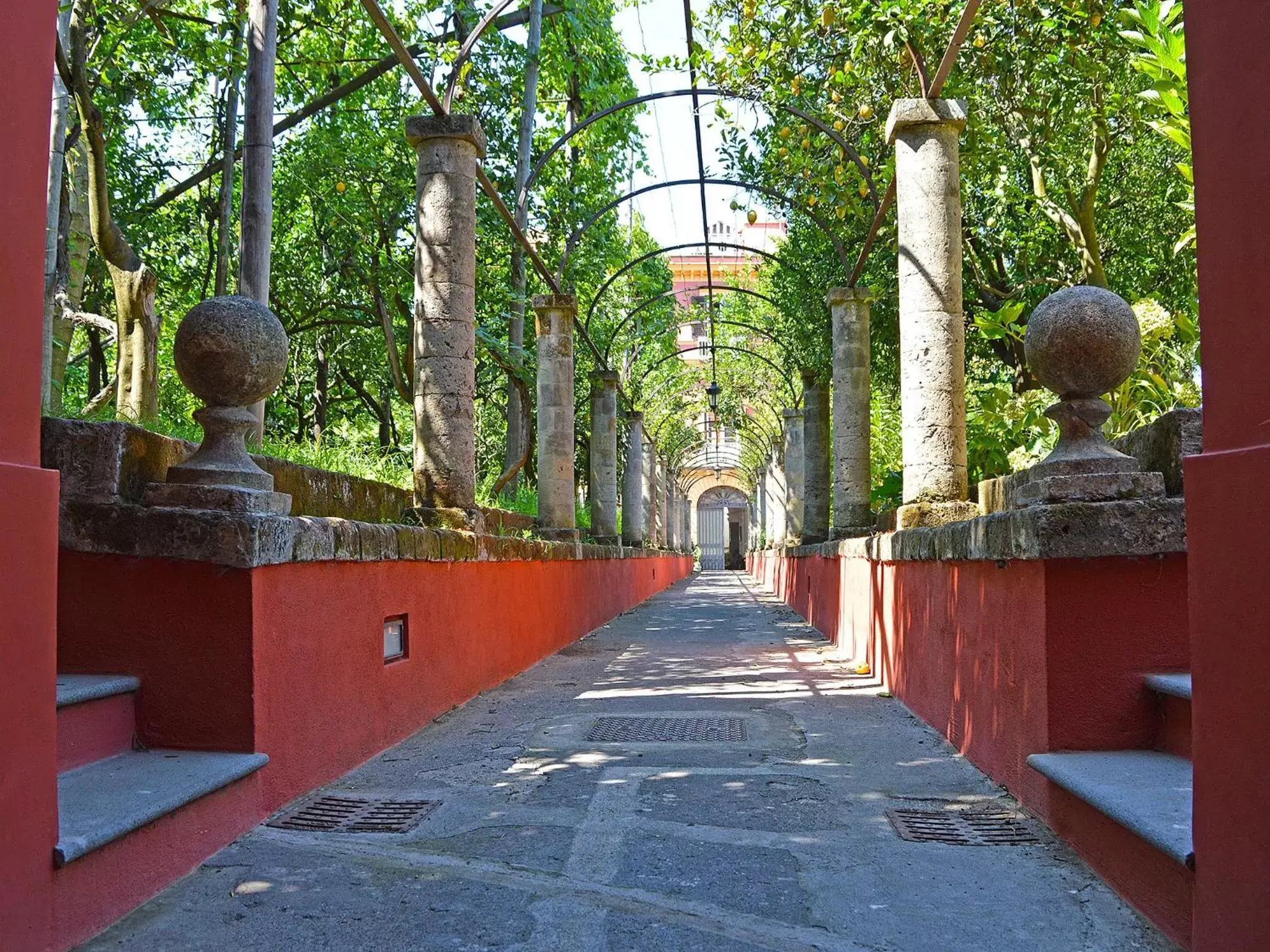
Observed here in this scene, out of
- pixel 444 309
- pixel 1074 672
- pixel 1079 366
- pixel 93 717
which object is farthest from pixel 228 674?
pixel 444 309

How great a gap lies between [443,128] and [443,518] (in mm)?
2691

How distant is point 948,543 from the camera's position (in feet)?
15.9

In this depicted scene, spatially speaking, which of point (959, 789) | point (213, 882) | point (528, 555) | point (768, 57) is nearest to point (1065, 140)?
point (768, 57)

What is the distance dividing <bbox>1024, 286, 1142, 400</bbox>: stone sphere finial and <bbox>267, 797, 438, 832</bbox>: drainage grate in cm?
284

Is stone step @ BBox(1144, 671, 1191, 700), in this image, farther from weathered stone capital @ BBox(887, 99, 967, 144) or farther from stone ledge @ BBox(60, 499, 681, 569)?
weathered stone capital @ BBox(887, 99, 967, 144)

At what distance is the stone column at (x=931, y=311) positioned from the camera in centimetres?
693

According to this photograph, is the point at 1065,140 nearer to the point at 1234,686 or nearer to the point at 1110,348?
the point at 1110,348

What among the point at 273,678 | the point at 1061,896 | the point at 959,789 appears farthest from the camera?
the point at 959,789

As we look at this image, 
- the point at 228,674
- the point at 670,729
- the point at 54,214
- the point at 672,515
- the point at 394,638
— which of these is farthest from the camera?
the point at 672,515

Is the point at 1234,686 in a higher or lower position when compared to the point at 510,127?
lower

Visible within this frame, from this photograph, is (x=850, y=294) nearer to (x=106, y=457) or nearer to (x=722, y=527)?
(x=106, y=457)

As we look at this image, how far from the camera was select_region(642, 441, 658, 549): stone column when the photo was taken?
101ft

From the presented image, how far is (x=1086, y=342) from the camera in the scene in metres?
3.81

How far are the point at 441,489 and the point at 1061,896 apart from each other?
515 cm
